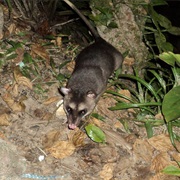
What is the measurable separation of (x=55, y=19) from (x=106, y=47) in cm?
169

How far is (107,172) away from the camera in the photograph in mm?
4062

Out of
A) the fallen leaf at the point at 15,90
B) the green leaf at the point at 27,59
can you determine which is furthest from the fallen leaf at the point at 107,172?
the green leaf at the point at 27,59

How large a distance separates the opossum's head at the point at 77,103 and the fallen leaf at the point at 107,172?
2.21 feet

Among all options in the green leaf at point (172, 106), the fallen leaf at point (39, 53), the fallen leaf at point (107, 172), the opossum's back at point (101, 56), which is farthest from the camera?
the fallen leaf at point (39, 53)

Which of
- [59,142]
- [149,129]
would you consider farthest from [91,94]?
[149,129]

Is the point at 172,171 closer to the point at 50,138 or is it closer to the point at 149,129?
the point at 149,129

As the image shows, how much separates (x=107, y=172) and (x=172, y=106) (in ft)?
3.58

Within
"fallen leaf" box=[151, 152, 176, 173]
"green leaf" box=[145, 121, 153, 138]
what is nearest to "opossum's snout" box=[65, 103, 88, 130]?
"green leaf" box=[145, 121, 153, 138]

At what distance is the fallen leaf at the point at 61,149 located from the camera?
4.11 m

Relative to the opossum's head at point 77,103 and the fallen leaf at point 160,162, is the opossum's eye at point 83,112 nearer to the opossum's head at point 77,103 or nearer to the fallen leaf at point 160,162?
the opossum's head at point 77,103

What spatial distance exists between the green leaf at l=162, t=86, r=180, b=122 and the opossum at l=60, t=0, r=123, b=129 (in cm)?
100

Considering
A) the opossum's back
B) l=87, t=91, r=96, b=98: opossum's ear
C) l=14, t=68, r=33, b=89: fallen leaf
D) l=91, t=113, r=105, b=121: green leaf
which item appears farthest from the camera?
the opossum's back

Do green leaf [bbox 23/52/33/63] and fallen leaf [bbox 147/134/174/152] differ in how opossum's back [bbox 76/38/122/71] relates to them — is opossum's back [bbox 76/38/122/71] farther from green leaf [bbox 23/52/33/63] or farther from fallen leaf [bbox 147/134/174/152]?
fallen leaf [bbox 147/134/174/152]

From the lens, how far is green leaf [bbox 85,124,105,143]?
14.1 feet
